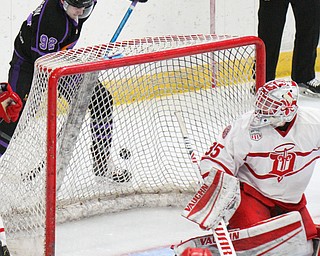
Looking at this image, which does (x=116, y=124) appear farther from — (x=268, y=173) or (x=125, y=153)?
(x=268, y=173)

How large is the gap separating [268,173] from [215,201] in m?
0.23

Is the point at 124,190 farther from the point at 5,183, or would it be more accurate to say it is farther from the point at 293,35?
the point at 293,35

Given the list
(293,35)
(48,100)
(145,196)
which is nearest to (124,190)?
(145,196)

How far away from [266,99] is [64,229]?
3.22 ft

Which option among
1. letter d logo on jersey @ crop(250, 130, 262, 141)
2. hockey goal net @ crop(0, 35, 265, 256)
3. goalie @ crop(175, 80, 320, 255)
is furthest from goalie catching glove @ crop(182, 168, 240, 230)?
hockey goal net @ crop(0, 35, 265, 256)

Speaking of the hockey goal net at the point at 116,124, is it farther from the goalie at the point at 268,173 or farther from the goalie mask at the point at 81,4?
the goalie at the point at 268,173

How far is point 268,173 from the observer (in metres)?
3.18

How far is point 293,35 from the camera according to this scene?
19.5 ft

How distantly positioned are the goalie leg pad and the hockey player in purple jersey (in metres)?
0.83

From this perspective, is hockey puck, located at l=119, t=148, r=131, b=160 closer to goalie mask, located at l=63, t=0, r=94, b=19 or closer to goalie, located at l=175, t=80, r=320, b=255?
goalie mask, located at l=63, t=0, r=94, b=19

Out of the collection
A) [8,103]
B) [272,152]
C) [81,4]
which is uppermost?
[81,4]

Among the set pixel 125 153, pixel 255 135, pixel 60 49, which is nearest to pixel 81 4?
pixel 60 49

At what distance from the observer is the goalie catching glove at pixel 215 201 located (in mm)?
3033

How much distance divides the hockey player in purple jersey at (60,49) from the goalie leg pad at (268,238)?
2.71 feet
